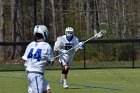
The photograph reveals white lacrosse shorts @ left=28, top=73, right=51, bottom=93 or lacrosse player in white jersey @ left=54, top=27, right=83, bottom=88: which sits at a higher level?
lacrosse player in white jersey @ left=54, top=27, right=83, bottom=88

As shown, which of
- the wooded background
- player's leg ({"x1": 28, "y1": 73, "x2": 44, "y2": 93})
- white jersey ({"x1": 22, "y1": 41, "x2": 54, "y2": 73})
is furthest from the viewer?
the wooded background

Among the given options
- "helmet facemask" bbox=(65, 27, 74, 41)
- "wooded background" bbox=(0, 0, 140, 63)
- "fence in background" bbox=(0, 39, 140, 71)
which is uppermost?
"wooded background" bbox=(0, 0, 140, 63)

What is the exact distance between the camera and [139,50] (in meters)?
35.4

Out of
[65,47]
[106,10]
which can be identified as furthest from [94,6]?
[65,47]

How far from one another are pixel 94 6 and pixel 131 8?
3.91 metres

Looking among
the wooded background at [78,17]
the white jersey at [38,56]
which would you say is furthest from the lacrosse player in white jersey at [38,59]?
the wooded background at [78,17]

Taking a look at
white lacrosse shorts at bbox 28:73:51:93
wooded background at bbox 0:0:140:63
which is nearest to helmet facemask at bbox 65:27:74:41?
white lacrosse shorts at bbox 28:73:51:93

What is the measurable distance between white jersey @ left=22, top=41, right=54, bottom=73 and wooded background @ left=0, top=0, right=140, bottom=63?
33721 mm

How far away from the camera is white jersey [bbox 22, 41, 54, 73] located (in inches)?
433

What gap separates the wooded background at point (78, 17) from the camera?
4891 cm

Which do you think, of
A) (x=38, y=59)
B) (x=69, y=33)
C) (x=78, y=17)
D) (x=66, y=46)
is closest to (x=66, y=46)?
(x=66, y=46)

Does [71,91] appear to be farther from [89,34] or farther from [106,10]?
[106,10]

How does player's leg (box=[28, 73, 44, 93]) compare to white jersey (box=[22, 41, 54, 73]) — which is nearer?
player's leg (box=[28, 73, 44, 93])

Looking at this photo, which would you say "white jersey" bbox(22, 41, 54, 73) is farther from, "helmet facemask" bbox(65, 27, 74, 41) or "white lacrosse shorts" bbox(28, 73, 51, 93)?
"helmet facemask" bbox(65, 27, 74, 41)
